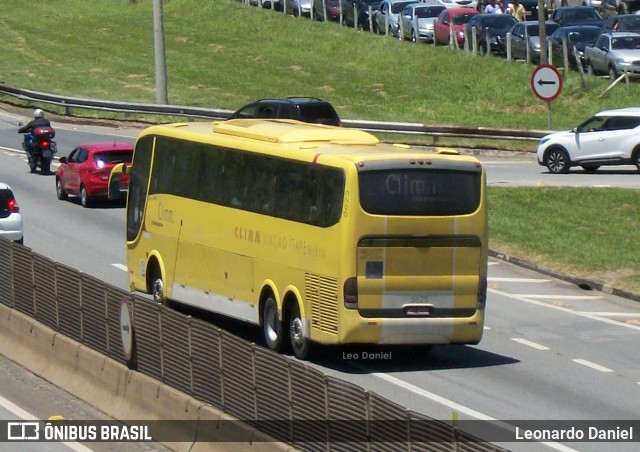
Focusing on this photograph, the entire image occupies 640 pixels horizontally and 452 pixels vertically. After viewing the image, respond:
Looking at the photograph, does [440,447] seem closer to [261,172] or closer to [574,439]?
[574,439]

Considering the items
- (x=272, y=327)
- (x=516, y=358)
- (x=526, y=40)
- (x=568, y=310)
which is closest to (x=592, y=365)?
(x=516, y=358)

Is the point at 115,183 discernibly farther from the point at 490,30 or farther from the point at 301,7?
the point at 301,7

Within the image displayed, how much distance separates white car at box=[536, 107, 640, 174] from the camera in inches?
1423

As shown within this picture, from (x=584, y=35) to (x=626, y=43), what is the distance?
Answer: 13.6 feet

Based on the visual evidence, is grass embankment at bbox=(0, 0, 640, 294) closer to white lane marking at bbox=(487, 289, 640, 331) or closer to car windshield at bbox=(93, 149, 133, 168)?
white lane marking at bbox=(487, 289, 640, 331)

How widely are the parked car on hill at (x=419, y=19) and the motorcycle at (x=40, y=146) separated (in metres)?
27.0

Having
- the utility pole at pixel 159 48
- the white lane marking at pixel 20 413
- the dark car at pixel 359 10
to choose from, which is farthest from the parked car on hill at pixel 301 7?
the white lane marking at pixel 20 413

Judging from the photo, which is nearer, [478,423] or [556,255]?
[478,423]

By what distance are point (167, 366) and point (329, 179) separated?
4.36 m

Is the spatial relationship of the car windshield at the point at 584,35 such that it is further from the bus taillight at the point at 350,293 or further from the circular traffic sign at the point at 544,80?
the bus taillight at the point at 350,293

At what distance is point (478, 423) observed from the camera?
49.5 ft

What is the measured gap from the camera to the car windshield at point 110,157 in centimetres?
3297

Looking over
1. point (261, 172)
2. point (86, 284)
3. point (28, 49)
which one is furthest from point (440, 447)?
point (28, 49)

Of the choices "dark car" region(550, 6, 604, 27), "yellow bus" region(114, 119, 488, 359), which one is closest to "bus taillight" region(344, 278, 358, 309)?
"yellow bus" region(114, 119, 488, 359)
